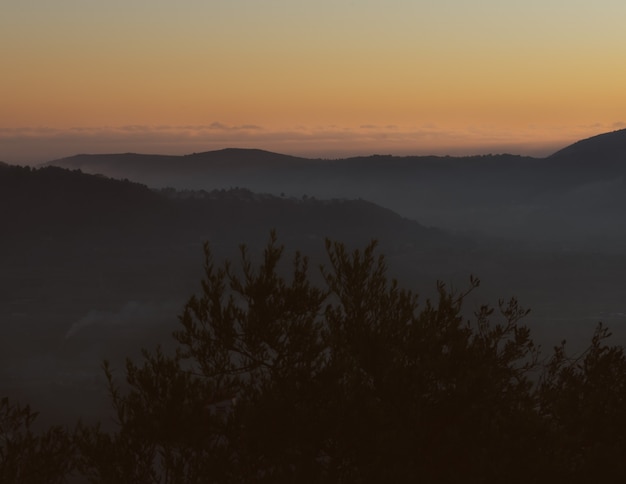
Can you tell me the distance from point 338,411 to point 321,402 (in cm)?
87

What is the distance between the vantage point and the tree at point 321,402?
781 inches

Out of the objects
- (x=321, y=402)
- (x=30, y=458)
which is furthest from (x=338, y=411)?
(x=30, y=458)

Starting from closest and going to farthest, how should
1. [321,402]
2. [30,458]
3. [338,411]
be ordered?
[338,411] → [321,402] → [30,458]

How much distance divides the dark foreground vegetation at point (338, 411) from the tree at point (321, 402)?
3cm

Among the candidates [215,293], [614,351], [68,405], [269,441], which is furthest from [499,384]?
[68,405]

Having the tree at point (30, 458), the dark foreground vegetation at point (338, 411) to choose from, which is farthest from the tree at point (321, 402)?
the tree at point (30, 458)

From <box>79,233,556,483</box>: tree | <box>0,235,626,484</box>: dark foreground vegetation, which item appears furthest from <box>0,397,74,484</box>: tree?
<box>79,233,556,483</box>: tree

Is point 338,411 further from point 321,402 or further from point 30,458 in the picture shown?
point 30,458

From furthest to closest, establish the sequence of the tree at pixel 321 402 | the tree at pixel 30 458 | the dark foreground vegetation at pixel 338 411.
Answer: the tree at pixel 30 458
the tree at pixel 321 402
the dark foreground vegetation at pixel 338 411

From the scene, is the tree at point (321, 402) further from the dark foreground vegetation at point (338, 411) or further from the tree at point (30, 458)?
the tree at point (30, 458)

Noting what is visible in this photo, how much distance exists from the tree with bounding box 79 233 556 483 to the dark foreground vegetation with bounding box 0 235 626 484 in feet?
0.11

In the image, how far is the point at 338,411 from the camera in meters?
20.2

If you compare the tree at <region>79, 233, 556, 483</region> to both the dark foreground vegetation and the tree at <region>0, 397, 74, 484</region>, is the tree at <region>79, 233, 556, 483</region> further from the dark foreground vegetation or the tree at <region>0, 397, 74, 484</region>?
the tree at <region>0, 397, 74, 484</region>

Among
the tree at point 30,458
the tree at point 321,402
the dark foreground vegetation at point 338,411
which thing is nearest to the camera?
the dark foreground vegetation at point 338,411
